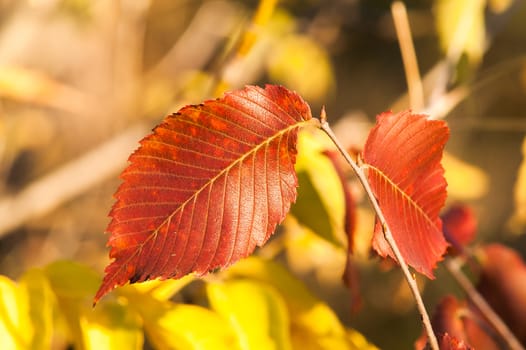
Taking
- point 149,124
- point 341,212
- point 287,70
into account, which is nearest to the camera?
point 341,212

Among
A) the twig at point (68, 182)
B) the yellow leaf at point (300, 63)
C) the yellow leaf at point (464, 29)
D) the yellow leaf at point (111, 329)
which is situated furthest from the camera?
the yellow leaf at point (300, 63)

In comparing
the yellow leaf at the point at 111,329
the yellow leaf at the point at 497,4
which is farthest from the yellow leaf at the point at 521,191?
the yellow leaf at the point at 111,329

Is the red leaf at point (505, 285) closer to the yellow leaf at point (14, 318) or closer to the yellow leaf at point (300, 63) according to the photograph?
the yellow leaf at point (14, 318)

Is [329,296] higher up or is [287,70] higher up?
[287,70]

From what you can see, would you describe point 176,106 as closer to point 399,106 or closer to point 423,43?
point 399,106

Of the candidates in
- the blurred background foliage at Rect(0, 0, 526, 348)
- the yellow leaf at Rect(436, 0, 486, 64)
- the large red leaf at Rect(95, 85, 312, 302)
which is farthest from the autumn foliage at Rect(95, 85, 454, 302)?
the blurred background foliage at Rect(0, 0, 526, 348)

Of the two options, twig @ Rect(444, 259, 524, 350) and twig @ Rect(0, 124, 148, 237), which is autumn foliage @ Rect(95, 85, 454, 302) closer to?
twig @ Rect(444, 259, 524, 350)

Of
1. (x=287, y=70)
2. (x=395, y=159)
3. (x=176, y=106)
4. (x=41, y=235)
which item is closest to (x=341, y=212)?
(x=395, y=159)
